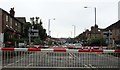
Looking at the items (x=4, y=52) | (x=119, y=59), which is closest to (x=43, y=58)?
(x=4, y=52)

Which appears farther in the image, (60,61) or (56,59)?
(60,61)

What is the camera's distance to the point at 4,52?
551 inches

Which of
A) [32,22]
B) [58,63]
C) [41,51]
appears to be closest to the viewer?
[41,51]

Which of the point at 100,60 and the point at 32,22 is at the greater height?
the point at 32,22

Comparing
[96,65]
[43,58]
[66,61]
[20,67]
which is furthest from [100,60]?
[20,67]

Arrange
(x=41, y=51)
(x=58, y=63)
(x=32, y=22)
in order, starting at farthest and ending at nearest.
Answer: (x=32, y=22), (x=58, y=63), (x=41, y=51)

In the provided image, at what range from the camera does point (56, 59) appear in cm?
1439

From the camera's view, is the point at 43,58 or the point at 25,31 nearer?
the point at 43,58

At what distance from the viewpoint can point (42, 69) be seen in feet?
45.0

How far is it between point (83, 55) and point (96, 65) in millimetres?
896

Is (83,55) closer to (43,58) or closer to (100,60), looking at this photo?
(100,60)

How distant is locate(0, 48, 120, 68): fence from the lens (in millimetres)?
13969

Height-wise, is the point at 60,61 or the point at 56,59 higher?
the point at 56,59

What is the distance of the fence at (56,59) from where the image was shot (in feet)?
45.8
